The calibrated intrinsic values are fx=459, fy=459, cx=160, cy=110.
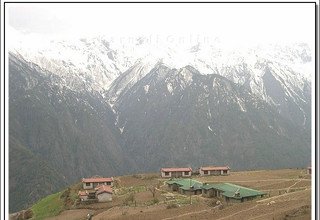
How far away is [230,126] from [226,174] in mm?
42266

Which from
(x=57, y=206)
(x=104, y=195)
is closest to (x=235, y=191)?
(x=104, y=195)

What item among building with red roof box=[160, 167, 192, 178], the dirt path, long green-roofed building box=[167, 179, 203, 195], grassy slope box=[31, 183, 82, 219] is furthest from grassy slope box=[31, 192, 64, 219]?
building with red roof box=[160, 167, 192, 178]

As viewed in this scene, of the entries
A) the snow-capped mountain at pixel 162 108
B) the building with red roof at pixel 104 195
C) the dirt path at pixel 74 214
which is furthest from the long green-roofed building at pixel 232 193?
the snow-capped mountain at pixel 162 108

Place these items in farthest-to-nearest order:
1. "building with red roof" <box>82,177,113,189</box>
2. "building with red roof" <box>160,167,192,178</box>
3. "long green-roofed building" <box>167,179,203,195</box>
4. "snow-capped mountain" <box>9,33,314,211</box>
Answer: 1. "snow-capped mountain" <box>9,33,314,211</box>
2. "building with red roof" <box>160,167,192,178</box>
3. "building with red roof" <box>82,177,113,189</box>
4. "long green-roofed building" <box>167,179,203,195</box>

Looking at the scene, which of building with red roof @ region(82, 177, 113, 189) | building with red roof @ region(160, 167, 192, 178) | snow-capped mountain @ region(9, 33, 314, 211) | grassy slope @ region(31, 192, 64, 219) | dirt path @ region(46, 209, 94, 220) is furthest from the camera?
snow-capped mountain @ region(9, 33, 314, 211)

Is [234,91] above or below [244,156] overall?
above

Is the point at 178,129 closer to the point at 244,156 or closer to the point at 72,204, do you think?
the point at 244,156

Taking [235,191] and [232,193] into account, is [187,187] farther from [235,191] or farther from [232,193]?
[232,193]

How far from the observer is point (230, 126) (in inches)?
2945

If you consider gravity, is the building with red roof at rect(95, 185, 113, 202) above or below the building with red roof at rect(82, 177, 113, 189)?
above

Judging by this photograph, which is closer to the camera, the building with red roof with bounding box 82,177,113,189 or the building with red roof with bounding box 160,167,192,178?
the building with red roof with bounding box 82,177,113,189

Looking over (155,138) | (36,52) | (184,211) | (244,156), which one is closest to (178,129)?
(155,138)

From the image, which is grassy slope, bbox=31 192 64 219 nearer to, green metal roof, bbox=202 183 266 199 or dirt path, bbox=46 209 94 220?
dirt path, bbox=46 209 94 220

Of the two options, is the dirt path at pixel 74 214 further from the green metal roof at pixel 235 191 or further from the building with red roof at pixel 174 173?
the building with red roof at pixel 174 173
